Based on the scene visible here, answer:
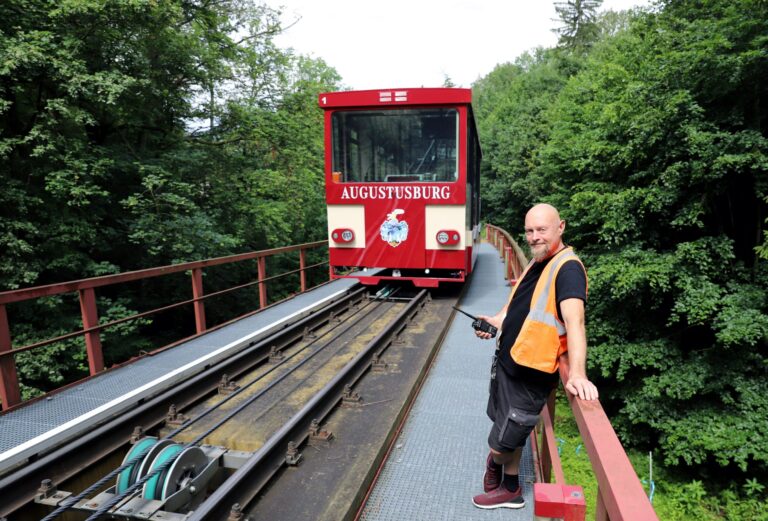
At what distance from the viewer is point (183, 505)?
Answer: 3.01 meters

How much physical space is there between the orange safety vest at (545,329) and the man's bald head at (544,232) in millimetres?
91

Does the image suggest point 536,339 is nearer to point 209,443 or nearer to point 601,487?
point 601,487

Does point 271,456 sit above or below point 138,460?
below

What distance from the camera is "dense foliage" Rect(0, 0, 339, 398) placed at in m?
8.27

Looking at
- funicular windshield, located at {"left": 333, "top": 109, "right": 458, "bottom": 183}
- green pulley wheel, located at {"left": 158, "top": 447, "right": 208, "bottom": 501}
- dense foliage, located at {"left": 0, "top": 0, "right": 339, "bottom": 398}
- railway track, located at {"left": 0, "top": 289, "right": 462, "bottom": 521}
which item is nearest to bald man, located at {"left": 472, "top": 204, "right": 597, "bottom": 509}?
railway track, located at {"left": 0, "top": 289, "right": 462, "bottom": 521}

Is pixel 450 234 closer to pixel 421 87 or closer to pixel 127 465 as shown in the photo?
pixel 421 87

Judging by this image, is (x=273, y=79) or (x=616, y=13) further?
(x=616, y=13)

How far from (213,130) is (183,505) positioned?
12618 millimetres

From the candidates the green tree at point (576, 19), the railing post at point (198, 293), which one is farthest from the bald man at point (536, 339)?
the green tree at point (576, 19)

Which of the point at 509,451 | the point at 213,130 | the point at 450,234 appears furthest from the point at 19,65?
the point at 509,451

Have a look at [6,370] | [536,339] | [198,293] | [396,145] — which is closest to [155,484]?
[6,370]

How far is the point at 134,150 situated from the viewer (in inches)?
456

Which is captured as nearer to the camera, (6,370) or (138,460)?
(138,460)

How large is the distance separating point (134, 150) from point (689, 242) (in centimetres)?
1235
